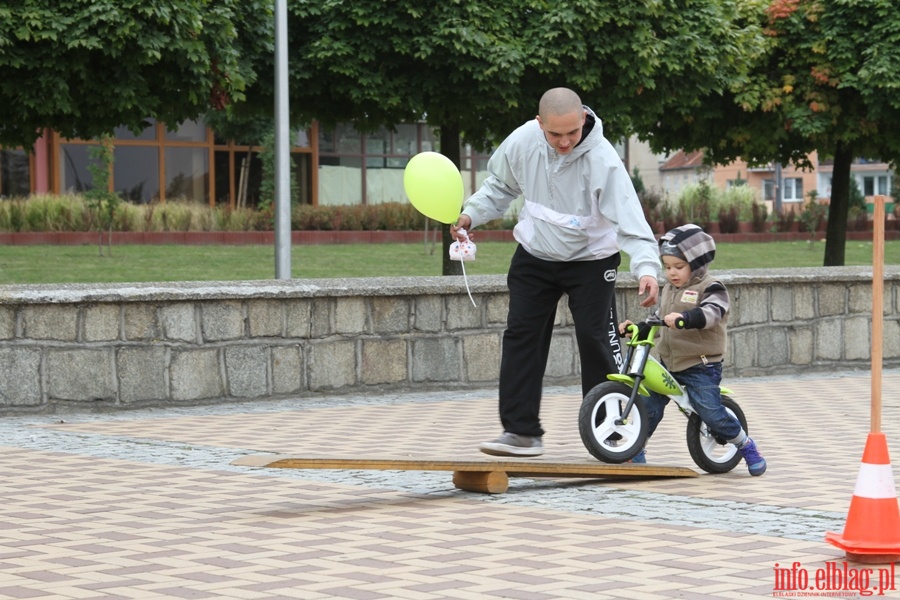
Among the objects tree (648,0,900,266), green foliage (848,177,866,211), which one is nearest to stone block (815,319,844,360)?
tree (648,0,900,266)

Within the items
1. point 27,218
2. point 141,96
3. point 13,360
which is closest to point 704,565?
point 13,360

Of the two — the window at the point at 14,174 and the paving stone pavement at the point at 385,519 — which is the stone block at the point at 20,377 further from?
the window at the point at 14,174

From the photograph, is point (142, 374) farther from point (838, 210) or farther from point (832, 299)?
point (838, 210)

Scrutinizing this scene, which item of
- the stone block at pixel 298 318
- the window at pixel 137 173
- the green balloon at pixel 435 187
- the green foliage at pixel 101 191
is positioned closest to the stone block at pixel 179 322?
the stone block at pixel 298 318

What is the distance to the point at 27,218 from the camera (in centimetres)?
3131

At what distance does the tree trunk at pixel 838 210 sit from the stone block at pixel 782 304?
31.4 feet

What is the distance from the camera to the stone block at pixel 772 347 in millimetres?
11750

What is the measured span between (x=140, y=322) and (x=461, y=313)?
2.36 metres

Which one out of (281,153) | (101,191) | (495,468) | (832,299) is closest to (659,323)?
(495,468)

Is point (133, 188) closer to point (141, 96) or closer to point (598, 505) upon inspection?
point (141, 96)

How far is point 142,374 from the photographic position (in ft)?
30.7

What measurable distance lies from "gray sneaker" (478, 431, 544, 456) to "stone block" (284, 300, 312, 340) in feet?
11.5

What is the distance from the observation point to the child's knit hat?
6.52 m

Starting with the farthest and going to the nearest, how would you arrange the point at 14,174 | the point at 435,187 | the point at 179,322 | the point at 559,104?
the point at 14,174 < the point at 179,322 < the point at 435,187 < the point at 559,104
